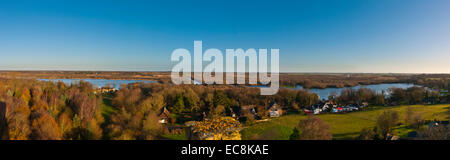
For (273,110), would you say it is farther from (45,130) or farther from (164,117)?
(45,130)

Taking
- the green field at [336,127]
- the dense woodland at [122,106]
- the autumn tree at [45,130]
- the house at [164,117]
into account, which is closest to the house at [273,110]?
the dense woodland at [122,106]

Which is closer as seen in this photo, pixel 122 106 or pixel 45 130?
pixel 45 130

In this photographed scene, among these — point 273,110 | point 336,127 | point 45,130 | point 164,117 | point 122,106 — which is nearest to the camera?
point 45,130

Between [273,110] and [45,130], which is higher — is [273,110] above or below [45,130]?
below

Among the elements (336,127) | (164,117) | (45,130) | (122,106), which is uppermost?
(45,130)

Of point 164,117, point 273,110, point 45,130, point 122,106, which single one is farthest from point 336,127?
point 122,106

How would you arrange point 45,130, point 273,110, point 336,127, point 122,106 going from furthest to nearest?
point 273,110 → point 122,106 → point 336,127 → point 45,130

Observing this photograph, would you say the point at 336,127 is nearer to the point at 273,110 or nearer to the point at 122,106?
the point at 273,110

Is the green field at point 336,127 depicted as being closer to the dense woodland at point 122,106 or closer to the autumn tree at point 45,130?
the dense woodland at point 122,106

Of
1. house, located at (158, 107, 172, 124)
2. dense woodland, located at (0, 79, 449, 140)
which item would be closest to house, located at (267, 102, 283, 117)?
dense woodland, located at (0, 79, 449, 140)
